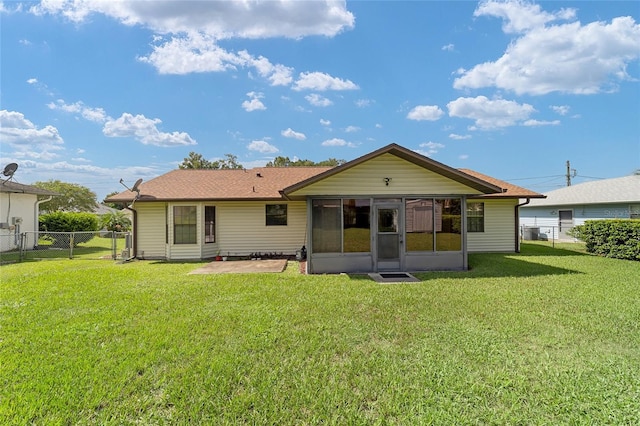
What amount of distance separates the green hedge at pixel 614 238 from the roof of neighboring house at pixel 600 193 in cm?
601

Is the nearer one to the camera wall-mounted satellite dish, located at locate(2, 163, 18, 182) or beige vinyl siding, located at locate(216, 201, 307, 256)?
beige vinyl siding, located at locate(216, 201, 307, 256)

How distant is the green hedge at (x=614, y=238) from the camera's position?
35.7ft

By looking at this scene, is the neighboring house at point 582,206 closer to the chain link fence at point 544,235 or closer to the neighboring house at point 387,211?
the chain link fence at point 544,235

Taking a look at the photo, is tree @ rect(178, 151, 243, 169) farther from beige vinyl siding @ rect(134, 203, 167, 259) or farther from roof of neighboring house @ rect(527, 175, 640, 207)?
roof of neighboring house @ rect(527, 175, 640, 207)

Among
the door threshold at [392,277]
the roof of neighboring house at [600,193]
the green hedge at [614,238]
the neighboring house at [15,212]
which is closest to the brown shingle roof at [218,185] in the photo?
the door threshold at [392,277]

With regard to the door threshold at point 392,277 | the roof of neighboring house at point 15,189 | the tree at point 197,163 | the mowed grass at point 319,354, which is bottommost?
the mowed grass at point 319,354

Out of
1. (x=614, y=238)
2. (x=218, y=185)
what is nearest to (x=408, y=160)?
(x=218, y=185)

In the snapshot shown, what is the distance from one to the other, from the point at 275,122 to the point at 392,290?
1797 centimetres

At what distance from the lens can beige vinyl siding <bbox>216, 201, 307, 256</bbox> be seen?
12.1m

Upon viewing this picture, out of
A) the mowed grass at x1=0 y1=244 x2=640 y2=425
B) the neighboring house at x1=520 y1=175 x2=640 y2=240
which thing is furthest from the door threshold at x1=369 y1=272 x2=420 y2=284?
the neighboring house at x1=520 y1=175 x2=640 y2=240

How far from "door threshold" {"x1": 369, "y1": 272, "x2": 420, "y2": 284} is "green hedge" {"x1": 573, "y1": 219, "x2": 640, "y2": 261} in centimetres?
932

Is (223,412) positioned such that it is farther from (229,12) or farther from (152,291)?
(229,12)

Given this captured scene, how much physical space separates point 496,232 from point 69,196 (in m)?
41.3

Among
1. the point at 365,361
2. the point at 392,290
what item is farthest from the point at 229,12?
the point at 365,361
